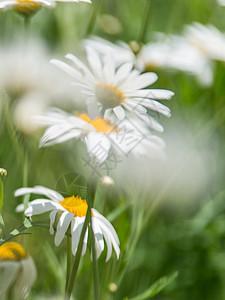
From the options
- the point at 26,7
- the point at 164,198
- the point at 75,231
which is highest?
the point at 26,7

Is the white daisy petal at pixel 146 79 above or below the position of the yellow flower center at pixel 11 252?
above

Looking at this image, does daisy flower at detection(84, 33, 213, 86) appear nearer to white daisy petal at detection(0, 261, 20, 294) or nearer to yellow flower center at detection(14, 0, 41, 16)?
yellow flower center at detection(14, 0, 41, 16)

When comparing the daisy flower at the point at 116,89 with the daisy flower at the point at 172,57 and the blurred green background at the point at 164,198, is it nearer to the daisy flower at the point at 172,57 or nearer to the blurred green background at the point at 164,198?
the blurred green background at the point at 164,198

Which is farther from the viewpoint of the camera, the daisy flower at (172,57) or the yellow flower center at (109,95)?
the daisy flower at (172,57)

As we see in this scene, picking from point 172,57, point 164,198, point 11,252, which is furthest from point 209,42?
point 11,252

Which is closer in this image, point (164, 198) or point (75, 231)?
point (75, 231)

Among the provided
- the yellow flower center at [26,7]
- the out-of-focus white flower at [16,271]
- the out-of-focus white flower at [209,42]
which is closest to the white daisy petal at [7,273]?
the out-of-focus white flower at [16,271]

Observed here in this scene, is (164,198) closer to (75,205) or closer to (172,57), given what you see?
(172,57)
